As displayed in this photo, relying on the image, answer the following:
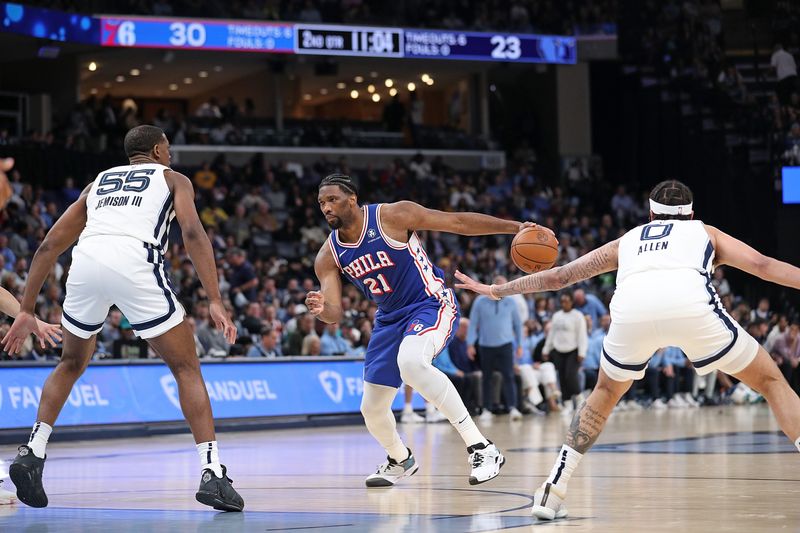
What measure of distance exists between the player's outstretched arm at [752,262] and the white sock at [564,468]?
4.21 ft

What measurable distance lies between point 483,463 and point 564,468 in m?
1.43

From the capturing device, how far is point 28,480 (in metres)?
6.82

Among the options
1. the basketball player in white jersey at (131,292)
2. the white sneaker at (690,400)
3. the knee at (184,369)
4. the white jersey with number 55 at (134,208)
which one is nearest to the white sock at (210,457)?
the basketball player in white jersey at (131,292)

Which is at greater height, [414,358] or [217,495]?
[414,358]

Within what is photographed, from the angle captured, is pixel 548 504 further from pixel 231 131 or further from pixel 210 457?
pixel 231 131

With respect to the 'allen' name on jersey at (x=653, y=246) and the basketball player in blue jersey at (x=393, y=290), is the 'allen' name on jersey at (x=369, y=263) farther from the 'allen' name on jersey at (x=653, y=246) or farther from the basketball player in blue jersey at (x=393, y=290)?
the 'allen' name on jersey at (x=653, y=246)

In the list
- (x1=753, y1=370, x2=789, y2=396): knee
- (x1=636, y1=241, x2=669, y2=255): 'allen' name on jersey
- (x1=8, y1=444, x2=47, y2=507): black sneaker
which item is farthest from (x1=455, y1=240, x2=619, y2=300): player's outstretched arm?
(x1=8, y1=444, x2=47, y2=507): black sneaker

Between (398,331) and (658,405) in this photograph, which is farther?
(658,405)

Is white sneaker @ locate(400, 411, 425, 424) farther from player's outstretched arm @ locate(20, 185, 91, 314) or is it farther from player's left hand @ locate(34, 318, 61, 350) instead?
player's outstretched arm @ locate(20, 185, 91, 314)

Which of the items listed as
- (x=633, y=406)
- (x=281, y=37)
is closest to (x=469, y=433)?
→ (x=633, y=406)

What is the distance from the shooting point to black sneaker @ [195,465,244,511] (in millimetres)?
6703

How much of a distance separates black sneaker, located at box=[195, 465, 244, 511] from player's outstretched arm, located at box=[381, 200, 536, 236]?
2.16 metres

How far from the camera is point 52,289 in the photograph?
17.3m

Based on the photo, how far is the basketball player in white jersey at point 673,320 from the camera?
6355mm
